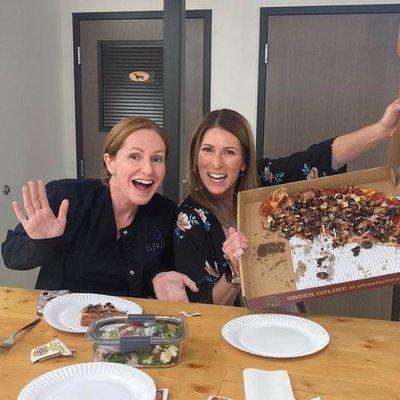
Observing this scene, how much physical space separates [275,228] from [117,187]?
0.64 meters

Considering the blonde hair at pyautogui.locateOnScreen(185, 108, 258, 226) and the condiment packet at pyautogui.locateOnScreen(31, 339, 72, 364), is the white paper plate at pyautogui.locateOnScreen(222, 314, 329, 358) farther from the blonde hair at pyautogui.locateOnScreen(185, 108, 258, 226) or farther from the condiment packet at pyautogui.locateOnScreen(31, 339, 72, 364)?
the blonde hair at pyautogui.locateOnScreen(185, 108, 258, 226)

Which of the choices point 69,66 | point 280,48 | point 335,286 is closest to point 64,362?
point 335,286

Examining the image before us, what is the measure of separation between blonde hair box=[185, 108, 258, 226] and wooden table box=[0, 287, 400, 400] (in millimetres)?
563

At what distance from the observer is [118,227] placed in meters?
1.69

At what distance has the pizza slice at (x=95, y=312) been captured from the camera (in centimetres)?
113

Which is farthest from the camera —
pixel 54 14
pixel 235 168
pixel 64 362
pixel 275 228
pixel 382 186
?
pixel 54 14

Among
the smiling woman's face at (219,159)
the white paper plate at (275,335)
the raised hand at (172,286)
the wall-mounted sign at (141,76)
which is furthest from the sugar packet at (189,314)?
the wall-mounted sign at (141,76)

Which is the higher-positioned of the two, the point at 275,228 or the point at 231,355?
the point at 275,228

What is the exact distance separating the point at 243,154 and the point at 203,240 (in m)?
0.34

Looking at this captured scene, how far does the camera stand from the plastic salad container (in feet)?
3.04

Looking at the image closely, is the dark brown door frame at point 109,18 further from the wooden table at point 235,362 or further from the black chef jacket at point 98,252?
the wooden table at point 235,362

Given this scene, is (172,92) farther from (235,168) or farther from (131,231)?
(131,231)

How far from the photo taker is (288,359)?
3.26 feet

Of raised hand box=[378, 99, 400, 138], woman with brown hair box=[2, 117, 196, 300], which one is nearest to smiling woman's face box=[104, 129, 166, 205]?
woman with brown hair box=[2, 117, 196, 300]
